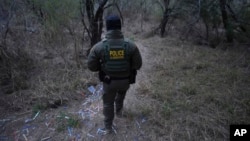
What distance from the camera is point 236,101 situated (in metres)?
3.73

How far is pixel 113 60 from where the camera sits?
2520 millimetres

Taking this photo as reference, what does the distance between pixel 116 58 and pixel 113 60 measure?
0.04 meters

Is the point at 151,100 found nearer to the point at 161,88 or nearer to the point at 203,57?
the point at 161,88

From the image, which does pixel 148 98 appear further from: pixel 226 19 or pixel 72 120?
pixel 226 19

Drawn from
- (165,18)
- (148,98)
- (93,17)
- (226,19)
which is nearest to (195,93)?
(148,98)

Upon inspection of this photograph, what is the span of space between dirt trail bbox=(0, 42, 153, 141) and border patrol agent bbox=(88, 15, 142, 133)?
1.70ft

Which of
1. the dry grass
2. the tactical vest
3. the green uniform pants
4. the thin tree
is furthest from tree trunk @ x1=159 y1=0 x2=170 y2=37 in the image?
the tactical vest

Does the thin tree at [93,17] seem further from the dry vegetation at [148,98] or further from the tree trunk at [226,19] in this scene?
the tree trunk at [226,19]

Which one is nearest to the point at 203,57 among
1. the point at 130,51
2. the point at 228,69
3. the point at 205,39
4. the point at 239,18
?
the point at 228,69

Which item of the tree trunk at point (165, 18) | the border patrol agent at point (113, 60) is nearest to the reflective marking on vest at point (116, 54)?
the border patrol agent at point (113, 60)

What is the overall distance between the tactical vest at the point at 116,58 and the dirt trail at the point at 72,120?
0.99 m

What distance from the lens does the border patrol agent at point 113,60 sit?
97.1 inches

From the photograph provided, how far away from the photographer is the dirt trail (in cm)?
299

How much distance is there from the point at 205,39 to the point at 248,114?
507cm
